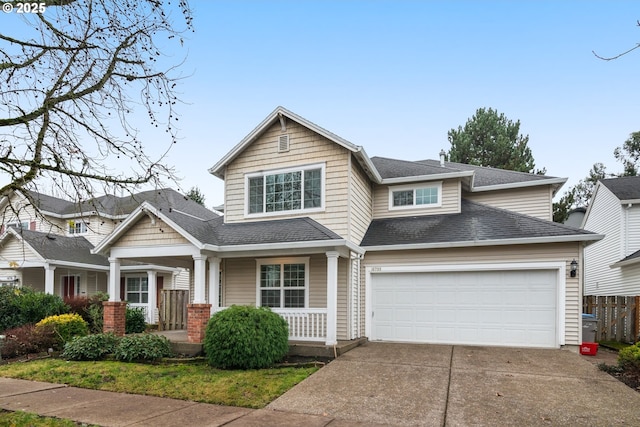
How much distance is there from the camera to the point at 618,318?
13.2 metres

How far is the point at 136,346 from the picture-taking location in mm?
9766

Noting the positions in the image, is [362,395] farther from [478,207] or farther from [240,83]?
[478,207]

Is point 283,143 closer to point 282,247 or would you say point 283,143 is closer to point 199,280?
point 282,247

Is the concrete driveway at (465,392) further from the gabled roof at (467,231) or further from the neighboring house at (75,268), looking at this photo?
the neighboring house at (75,268)

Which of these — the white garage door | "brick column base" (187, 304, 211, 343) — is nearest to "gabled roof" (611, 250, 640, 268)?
the white garage door

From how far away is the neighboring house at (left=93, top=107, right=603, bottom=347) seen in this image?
10.5 meters

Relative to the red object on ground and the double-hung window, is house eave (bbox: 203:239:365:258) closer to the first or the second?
the red object on ground

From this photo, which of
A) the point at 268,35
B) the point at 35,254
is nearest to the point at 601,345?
the point at 268,35

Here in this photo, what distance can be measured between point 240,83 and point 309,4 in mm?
2496

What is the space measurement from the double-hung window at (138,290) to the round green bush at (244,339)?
12257 mm

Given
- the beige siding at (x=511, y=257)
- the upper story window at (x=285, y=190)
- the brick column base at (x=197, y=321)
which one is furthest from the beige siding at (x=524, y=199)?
the brick column base at (x=197, y=321)

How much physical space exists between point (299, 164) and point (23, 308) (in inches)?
396

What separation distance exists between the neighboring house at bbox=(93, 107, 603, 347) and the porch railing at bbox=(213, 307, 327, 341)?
3 centimetres

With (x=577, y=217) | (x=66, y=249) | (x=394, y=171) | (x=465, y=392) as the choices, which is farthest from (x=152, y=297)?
(x=577, y=217)
